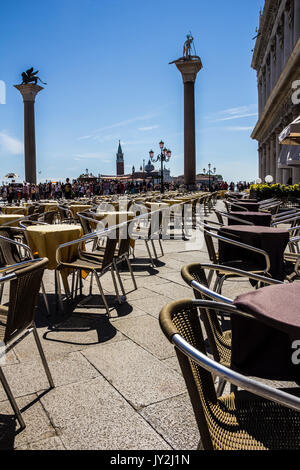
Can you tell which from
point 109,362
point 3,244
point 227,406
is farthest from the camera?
point 3,244

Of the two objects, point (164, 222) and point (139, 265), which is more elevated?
point (164, 222)

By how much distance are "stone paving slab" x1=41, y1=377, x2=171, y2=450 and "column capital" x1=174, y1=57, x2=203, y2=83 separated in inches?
1586

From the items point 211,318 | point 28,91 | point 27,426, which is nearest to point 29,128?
point 28,91

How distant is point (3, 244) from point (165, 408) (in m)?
2.69

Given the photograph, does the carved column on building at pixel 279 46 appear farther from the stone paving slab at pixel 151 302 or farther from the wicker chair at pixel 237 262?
the wicker chair at pixel 237 262

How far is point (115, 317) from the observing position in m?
4.00

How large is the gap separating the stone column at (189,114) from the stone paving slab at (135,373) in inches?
1429

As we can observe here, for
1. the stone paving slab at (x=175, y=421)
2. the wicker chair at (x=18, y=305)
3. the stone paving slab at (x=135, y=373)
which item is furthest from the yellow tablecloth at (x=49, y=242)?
the stone paving slab at (x=175, y=421)

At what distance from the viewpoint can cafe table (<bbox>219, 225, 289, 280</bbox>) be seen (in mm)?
3869

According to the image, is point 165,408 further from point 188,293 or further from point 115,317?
point 188,293

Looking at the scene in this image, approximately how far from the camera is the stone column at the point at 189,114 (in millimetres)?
38500
